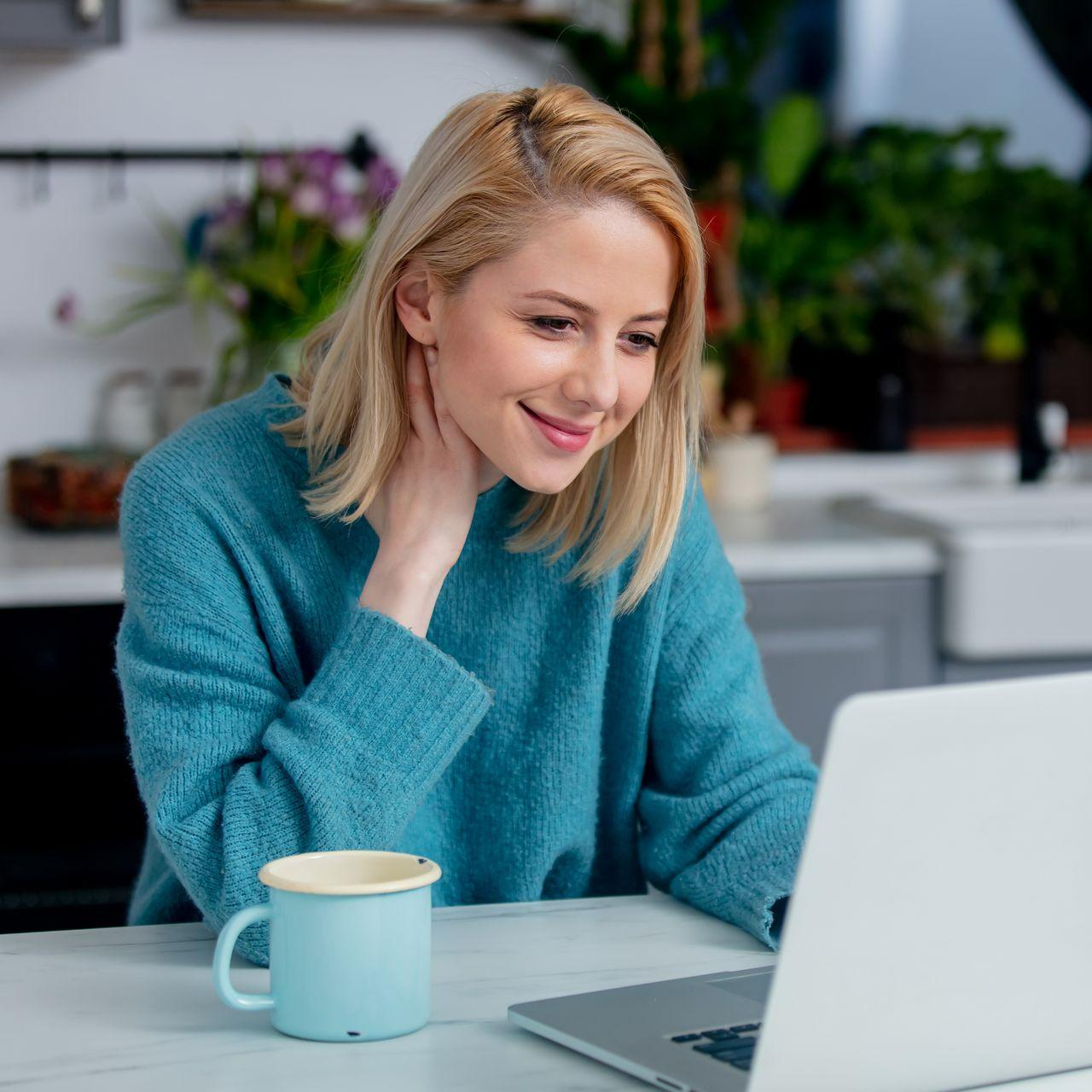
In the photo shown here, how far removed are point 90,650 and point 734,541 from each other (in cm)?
90

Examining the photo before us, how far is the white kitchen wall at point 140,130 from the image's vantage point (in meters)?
2.66

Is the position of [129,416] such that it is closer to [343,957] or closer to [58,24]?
[58,24]

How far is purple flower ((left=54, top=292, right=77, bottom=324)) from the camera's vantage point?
2.60m

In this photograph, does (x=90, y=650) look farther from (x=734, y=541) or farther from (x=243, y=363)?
(x=734, y=541)

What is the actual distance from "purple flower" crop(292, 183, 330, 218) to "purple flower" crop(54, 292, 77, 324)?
1.31 ft

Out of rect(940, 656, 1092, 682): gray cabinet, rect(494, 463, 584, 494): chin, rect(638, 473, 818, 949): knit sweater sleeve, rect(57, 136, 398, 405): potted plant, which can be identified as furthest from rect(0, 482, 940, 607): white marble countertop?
rect(494, 463, 584, 494): chin

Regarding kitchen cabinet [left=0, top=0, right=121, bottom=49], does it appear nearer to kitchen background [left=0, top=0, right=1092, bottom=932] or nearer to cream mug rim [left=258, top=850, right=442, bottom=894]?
kitchen background [left=0, top=0, right=1092, bottom=932]

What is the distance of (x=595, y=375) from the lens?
1.24 meters

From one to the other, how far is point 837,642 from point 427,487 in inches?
44.6

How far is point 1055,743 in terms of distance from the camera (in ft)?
2.56

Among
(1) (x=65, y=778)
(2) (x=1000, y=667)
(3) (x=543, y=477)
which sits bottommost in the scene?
(1) (x=65, y=778)

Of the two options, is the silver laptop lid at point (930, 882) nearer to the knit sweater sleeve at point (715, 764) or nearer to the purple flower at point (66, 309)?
the knit sweater sleeve at point (715, 764)

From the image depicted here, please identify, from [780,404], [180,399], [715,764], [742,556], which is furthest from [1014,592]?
[180,399]

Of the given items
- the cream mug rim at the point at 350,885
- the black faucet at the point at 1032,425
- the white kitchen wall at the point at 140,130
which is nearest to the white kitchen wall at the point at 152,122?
the white kitchen wall at the point at 140,130
